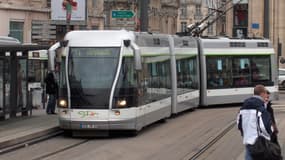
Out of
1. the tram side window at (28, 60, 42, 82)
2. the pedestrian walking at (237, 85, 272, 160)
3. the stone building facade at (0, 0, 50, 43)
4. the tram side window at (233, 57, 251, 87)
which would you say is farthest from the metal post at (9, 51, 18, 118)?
the stone building facade at (0, 0, 50, 43)

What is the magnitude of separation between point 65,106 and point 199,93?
36.7ft

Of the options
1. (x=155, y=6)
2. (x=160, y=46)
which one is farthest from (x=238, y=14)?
(x=160, y=46)

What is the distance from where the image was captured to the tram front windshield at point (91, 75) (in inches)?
671

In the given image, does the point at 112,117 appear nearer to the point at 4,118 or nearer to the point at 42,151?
the point at 42,151

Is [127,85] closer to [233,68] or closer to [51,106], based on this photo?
[51,106]

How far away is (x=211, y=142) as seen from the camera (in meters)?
16.6

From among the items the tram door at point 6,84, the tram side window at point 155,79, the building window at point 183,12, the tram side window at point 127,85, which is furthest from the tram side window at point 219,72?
the building window at point 183,12

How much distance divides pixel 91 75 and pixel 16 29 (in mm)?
23991

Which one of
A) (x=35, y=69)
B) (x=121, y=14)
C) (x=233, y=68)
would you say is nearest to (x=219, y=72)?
(x=233, y=68)

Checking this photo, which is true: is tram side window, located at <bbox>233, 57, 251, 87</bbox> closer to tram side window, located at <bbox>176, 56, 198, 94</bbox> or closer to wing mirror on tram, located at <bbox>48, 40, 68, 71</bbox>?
tram side window, located at <bbox>176, 56, 198, 94</bbox>

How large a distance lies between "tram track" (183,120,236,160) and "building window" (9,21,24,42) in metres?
21.0

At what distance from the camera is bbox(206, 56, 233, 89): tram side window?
2806 cm

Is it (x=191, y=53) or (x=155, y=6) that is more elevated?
(x=155, y=6)

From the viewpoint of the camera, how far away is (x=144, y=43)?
757 inches
